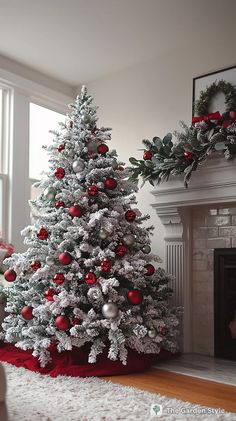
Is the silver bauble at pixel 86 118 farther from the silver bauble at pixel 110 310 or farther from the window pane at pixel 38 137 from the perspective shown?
the silver bauble at pixel 110 310

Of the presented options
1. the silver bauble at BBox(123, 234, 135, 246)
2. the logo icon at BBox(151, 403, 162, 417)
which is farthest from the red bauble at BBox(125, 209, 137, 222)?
the logo icon at BBox(151, 403, 162, 417)

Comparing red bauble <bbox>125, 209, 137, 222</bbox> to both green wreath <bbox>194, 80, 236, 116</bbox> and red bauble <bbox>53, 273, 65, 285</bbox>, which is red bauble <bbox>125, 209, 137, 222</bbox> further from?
green wreath <bbox>194, 80, 236, 116</bbox>

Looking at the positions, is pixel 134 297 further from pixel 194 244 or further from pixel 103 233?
pixel 194 244

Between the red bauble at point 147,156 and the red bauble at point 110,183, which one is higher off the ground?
the red bauble at point 147,156

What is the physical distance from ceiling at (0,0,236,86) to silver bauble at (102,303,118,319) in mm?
2332

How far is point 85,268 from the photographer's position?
11.0ft

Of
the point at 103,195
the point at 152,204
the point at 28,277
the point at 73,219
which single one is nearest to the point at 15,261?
the point at 28,277

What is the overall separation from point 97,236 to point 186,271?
1097 mm

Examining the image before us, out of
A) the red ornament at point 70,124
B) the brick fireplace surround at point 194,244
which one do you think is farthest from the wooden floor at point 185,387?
the red ornament at point 70,124

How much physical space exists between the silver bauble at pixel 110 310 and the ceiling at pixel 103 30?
2.33 metres

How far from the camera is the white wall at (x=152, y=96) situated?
4.20m

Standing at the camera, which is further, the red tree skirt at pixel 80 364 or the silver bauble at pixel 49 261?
the silver bauble at pixel 49 261

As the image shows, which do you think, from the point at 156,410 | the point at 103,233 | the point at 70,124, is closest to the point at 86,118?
the point at 70,124

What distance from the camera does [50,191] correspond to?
3521 mm
